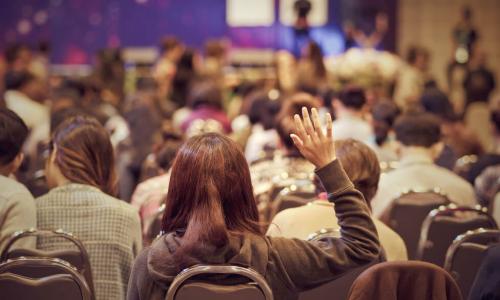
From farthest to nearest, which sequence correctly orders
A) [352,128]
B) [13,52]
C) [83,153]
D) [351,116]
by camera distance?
[13,52] → [351,116] → [352,128] → [83,153]

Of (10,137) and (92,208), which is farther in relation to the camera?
(10,137)

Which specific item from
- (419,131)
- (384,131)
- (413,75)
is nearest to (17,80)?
(384,131)

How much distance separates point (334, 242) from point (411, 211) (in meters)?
1.91

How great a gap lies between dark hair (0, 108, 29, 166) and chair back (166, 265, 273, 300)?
1.61m

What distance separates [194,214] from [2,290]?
2.42 feet

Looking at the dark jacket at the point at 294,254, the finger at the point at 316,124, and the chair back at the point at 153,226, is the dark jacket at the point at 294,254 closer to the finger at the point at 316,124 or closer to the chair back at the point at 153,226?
the finger at the point at 316,124

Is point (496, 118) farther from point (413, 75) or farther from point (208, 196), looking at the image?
point (413, 75)

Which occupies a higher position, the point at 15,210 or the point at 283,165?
the point at 15,210

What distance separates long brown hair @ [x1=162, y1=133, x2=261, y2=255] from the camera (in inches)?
115

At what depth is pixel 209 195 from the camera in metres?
2.93

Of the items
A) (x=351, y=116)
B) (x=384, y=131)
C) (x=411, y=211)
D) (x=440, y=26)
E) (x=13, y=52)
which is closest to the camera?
(x=411, y=211)

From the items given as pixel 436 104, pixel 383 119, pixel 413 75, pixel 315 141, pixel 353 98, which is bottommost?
pixel 413 75

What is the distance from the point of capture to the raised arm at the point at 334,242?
2.93 metres

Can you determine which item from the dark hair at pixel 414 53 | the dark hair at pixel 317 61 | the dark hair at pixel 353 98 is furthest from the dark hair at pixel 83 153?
the dark hair at pixel 414 53
